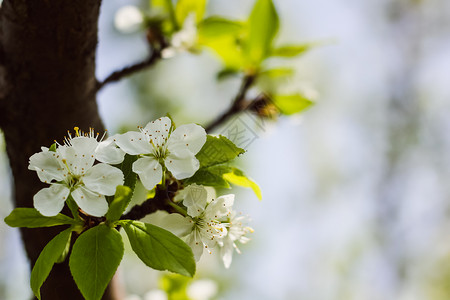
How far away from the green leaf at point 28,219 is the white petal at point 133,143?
119 mm

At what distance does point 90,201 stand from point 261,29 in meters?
0.68

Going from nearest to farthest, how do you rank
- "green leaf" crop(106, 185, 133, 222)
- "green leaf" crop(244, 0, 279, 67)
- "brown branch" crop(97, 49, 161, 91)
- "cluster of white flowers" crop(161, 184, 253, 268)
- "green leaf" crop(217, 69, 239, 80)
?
"green leaf" crop(106, 185, 133, 222) → "cluster of white flowers" crop(161, 184, 253, 268) → "brown branch" crop(97, 49, 161, 91) → "green leaf" crop(244, 0, 279, 67) → "green leaf" crop(217, 69, 239, 80)

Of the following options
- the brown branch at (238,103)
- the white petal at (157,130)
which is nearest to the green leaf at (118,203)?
the white petal at (157,130)

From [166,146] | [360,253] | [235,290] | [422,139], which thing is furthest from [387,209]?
[166,146]

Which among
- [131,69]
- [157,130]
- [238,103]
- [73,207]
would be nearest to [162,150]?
[157,130]

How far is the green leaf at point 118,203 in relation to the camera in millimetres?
513

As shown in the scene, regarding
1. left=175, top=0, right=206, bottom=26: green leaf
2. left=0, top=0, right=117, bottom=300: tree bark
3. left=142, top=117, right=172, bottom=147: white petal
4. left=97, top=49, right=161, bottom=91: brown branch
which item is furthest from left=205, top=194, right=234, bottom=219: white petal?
left=175, top=0, right=206, bottom=26: green leaf

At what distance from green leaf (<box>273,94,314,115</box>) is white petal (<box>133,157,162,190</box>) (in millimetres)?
587

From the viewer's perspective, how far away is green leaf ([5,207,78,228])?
0.54 metres

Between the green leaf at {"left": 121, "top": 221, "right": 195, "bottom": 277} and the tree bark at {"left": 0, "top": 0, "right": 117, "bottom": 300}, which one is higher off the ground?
the tree bark at {"left": 0, "top": 0, "right": 117, "bottom": 300}

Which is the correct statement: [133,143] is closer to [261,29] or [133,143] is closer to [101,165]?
[101,165]

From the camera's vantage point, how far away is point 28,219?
1.81 feet

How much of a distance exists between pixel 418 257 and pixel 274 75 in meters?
3.22

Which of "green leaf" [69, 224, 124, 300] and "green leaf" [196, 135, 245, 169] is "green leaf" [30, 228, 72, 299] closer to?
"green leaf" [69, 224, 124, 300]
